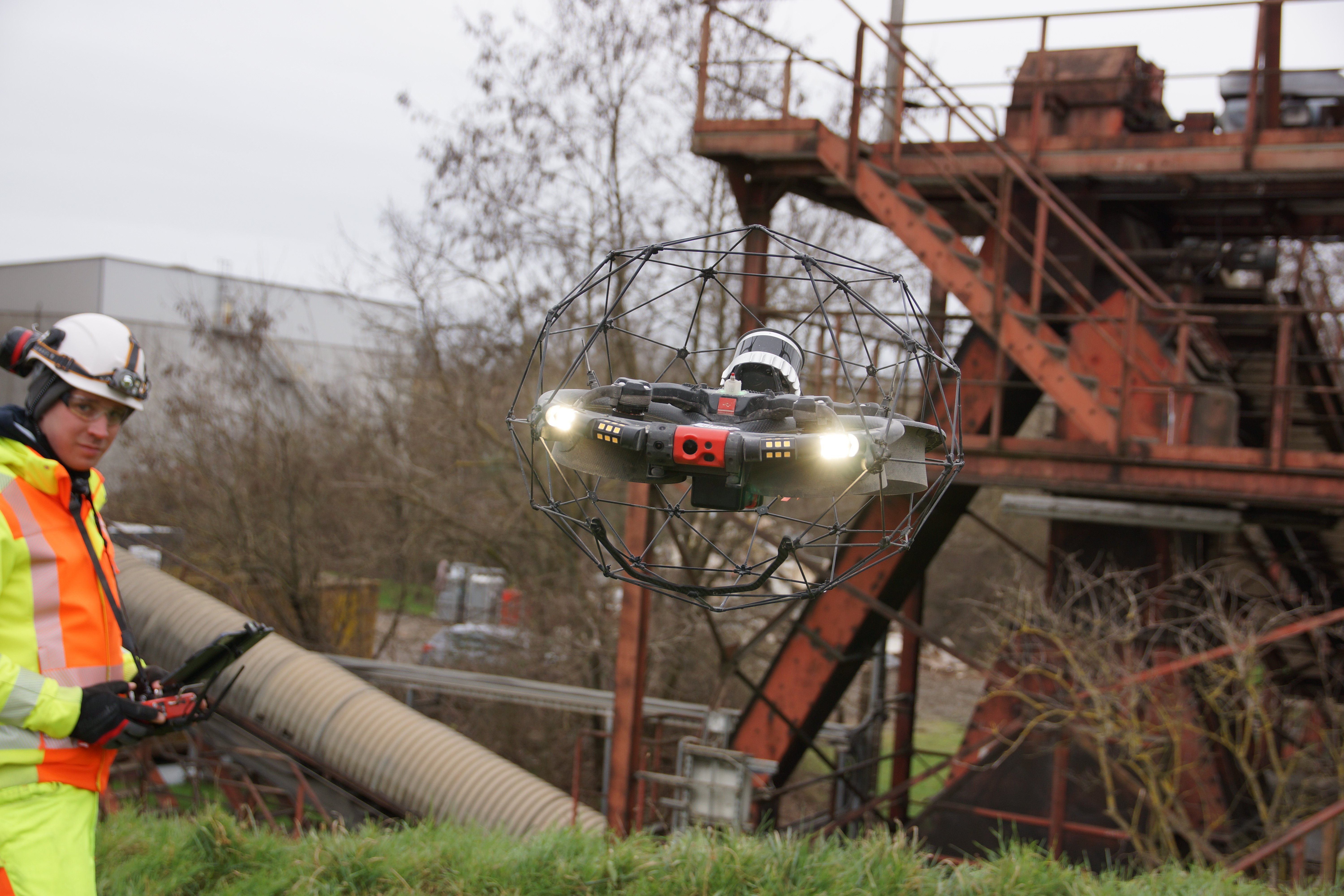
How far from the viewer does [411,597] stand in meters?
19.9

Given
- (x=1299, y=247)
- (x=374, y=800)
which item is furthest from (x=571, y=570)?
(x=1299, y=247)

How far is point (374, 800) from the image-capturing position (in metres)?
10.9

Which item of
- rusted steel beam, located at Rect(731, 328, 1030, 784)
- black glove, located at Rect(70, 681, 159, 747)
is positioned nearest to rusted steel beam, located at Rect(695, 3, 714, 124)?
rusted steel beam, located at Rect(731, 328, 1030, 784)

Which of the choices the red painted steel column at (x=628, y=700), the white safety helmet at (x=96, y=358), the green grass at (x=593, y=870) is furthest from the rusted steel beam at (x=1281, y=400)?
the white safety helmet at (x=96, y=358)

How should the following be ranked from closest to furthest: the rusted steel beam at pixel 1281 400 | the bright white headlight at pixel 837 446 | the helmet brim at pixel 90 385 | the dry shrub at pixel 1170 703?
1. the bright white headlight at pixel 837 446
2. the helmet brim at pixel 90 385
3. the rusted steel beam at pixel 1281 400
4. the dry shrub at pixel 1170 703

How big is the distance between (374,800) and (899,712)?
551 cm

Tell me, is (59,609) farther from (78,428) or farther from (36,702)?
(78,428)

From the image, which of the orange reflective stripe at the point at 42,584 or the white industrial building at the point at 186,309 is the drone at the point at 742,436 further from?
the white industrial building at the point at 186,309

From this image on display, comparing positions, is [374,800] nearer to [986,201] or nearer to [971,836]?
[971,836]

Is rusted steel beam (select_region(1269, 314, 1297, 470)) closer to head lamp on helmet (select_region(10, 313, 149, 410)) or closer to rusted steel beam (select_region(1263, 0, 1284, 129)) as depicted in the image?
rusted steel beam (select_region(1263, 0, 1284, 129))

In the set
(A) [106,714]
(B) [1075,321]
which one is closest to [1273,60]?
(B) [1075,321]

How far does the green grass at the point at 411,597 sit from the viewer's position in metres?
19.1

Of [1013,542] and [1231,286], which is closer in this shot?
[1013,542]

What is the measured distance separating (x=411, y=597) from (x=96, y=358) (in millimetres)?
17038
